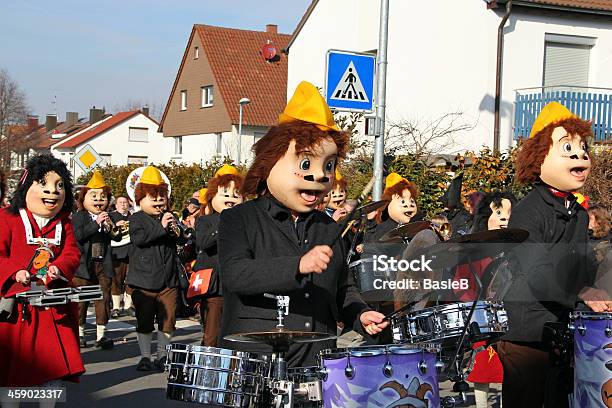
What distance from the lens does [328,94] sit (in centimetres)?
1084

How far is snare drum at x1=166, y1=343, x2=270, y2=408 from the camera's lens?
4.25 m

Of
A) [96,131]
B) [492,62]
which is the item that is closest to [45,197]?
[492,62]

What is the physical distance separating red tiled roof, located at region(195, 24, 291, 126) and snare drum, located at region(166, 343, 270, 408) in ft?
123

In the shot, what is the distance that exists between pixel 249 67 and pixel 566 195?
39.1 m

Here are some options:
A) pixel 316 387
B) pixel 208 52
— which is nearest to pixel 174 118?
pixel 208 52

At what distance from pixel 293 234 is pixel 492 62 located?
60.2 feet

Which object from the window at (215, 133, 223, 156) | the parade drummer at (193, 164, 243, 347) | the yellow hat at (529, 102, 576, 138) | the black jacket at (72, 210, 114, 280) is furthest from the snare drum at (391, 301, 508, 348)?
the window at (215, 133, 223, 156)

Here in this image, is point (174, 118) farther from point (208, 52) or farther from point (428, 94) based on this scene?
point (428, 94)

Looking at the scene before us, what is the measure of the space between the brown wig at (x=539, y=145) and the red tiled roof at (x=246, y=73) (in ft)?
117

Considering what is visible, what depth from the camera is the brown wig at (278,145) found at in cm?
468

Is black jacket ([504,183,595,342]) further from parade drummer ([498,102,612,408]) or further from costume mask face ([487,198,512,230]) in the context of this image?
costume mask face ([487,198,512,230])

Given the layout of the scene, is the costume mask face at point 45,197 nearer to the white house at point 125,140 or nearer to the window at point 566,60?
the window at point 566,60

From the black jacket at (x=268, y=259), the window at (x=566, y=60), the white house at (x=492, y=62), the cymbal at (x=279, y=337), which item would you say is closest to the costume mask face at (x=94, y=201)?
the black jacket at (x=268, y=259)

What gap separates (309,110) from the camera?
477cm
